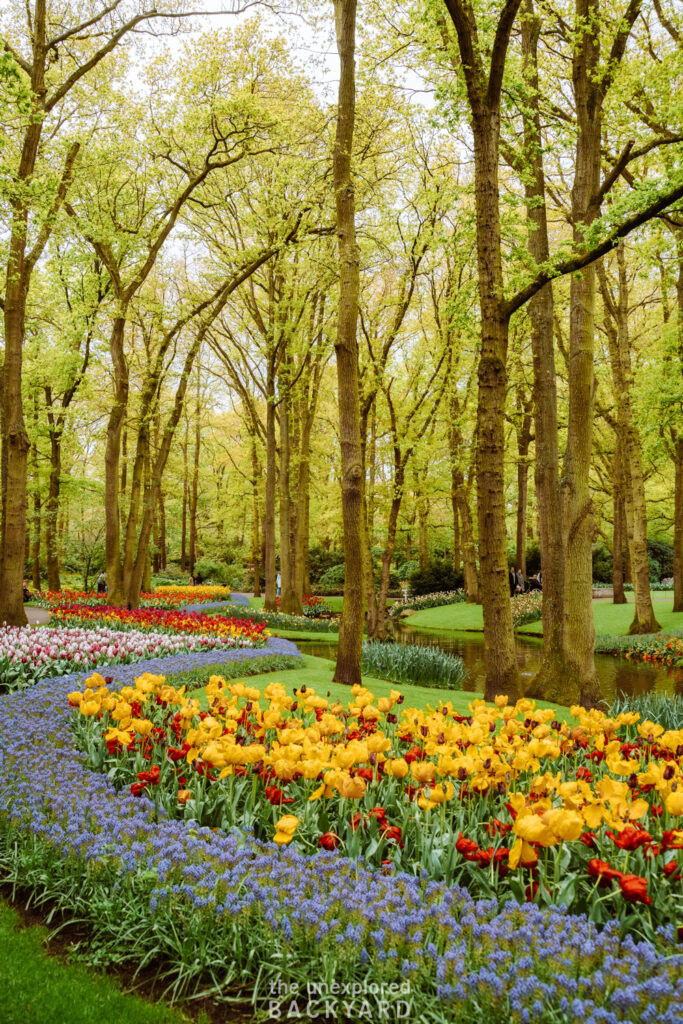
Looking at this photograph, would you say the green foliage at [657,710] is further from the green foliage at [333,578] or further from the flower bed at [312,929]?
the green foliage at [333,578]

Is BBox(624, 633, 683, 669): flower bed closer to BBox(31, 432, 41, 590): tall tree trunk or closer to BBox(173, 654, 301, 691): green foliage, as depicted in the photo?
BBox(173, 654, 301, 691): green foliage

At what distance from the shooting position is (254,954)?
2.76m

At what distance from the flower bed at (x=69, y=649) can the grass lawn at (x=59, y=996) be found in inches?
224

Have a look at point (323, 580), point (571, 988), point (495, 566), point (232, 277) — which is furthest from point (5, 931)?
point (323, 580)

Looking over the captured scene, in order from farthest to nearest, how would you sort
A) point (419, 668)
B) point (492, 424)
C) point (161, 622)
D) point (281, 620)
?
1. point (281, 620)
2. point (161, 622)
3. point (419, 668)
4. point (492, 424)

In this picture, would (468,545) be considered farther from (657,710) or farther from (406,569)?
(657,710)

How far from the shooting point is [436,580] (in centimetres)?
3088

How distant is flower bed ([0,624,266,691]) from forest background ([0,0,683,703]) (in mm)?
2070

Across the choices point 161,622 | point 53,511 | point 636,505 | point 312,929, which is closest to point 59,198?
point 161,622

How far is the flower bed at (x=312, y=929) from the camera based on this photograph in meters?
2.23

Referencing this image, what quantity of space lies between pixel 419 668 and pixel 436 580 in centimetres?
1992

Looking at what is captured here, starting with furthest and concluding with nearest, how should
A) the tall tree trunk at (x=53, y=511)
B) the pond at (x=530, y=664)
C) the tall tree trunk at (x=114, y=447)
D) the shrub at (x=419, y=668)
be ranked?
1. the tall tree trunk at (x=53, y=511)
2. the tall tree trunk at (x=114, y=447)
3. the pond at (x=530, y=664)
4. the shrub at (x=419, y=668)

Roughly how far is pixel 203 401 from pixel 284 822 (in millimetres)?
35687

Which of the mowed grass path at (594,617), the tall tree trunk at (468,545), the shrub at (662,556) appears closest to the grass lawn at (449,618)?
the mowed grass path at (594,617)
